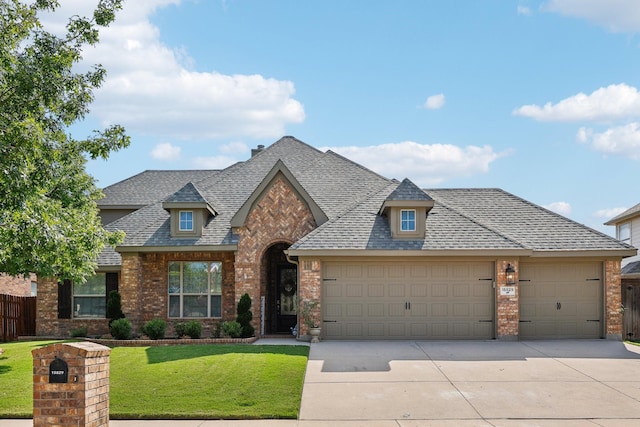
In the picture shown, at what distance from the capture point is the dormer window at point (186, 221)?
20266 millimetres

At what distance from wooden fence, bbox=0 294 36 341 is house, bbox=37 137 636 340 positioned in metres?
0.83

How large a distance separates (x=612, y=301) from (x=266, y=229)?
10.5 meters

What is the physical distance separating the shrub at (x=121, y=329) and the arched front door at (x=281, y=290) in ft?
16.1

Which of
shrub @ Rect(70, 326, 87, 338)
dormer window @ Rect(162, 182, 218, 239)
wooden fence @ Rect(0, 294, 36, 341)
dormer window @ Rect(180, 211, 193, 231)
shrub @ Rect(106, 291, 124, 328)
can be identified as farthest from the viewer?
wooden fence @ Rect(0, 294, 36, 341)

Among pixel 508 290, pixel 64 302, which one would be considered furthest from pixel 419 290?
pixel 64 302

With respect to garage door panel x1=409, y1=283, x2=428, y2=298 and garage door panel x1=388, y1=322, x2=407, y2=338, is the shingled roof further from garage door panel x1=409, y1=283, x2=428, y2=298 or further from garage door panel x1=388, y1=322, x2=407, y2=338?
garage door panel x1=388, y1=322, x2=407, y2=338

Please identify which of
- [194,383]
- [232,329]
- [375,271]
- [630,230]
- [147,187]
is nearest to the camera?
[194,383]

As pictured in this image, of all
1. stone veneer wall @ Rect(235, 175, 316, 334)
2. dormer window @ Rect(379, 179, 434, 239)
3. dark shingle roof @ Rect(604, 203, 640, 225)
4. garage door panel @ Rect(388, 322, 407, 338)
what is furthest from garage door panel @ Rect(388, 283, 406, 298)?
dark shingle roof @ Rect(604, 203, 640, 225)

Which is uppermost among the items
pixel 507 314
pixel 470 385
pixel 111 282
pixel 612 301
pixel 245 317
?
pixel 111 282

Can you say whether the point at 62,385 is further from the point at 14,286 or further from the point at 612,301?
the point at 14,286

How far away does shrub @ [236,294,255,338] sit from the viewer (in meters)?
18.8

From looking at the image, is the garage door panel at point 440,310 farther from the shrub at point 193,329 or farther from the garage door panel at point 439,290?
the shrub at point 193,329

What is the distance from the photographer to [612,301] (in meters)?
18.5

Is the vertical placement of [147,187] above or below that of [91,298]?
above
